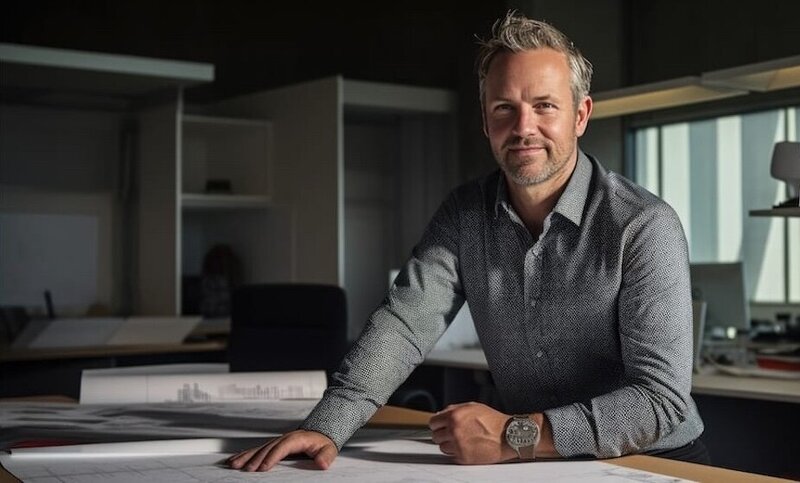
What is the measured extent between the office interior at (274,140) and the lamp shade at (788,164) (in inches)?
66.2

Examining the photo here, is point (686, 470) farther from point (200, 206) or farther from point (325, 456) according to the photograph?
point (200, 206)

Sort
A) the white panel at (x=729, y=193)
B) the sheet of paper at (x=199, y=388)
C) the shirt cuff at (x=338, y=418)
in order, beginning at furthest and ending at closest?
the white panel at (x=729, y=193) → the sheet of paper at (x=199, y=388) → the shirt cuff at (x=338, y=418)

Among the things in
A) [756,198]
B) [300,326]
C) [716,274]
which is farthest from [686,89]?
[756,198]

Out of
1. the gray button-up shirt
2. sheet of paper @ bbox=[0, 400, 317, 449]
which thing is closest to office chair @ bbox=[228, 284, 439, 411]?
sheet of paper @ bbox=[0, 400, 317, 449]

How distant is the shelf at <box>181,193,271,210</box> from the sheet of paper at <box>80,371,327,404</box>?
137 inches

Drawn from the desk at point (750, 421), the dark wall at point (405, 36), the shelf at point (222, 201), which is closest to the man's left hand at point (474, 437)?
the desk at point (750, 421)

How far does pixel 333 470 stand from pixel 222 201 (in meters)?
4.69

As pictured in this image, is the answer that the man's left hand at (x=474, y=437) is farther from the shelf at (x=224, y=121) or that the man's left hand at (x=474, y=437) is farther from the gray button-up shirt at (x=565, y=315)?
the shelf at (x=224, y=121)

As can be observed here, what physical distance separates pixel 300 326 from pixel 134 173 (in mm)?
2782

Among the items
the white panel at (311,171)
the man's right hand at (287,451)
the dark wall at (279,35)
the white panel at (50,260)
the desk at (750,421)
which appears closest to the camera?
the man's right hand at (287,451)

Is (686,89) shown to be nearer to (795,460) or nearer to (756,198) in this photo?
(795,460)

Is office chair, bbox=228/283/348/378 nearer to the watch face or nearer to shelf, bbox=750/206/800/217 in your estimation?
shelf, bbox=750/206/800/217

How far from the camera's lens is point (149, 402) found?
2.59 m

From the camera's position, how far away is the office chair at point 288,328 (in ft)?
13.1
